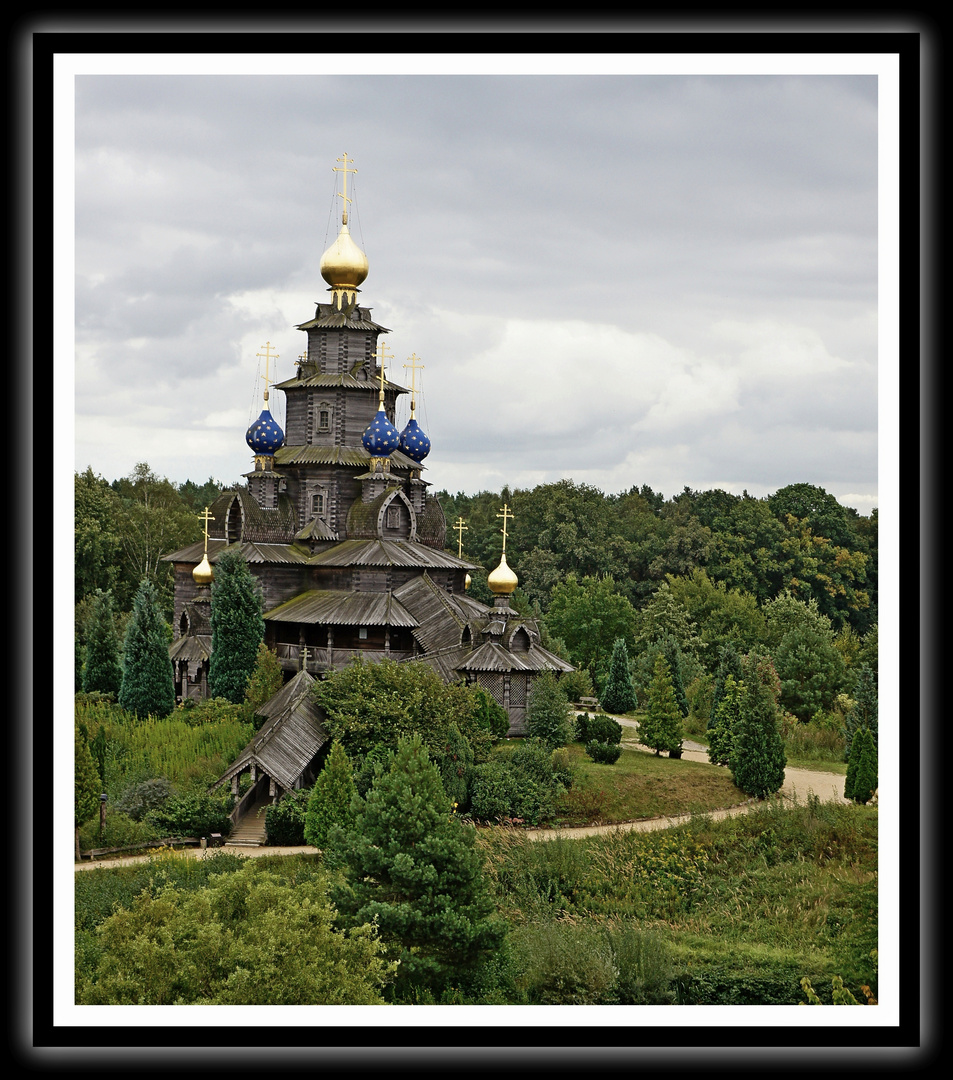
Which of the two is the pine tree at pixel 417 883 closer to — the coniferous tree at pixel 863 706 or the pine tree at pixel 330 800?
the pine tree at pixel 330 800

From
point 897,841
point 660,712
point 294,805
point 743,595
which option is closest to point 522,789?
point 294,805

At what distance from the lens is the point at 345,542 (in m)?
26.8

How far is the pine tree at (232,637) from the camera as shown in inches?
933

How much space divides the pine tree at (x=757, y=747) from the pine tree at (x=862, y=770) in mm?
1356

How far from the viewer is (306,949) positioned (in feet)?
33.7

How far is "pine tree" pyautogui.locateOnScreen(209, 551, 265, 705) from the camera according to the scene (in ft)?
77.7

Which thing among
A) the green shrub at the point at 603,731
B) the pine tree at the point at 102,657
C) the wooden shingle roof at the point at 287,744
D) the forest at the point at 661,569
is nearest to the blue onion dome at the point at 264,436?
the pine tree at the point at 102,657

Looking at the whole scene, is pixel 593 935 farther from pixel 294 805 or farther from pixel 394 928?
pixel 294 805

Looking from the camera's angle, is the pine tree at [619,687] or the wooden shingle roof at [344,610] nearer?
the wooden shingle roof at [344,610]

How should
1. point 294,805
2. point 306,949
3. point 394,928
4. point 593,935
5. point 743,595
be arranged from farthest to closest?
point 743,595, point 294,805, point 593,935, point 394,928, point 306,949

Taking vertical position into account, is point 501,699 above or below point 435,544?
below

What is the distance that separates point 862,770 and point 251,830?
33.3 feet
